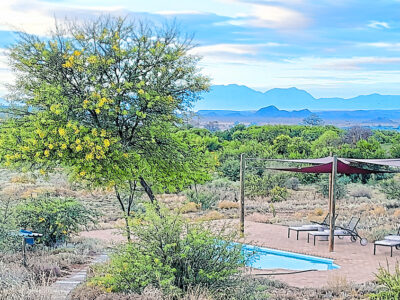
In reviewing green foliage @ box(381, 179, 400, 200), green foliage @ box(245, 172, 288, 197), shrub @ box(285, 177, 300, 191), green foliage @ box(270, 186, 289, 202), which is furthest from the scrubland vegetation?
shrub @ box(285, 177, 300, 191)

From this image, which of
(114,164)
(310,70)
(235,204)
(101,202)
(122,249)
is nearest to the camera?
(122,249)

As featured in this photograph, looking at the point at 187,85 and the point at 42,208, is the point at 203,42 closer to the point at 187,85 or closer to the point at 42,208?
the point at 187,85

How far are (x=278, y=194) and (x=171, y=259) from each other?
55.4 ft

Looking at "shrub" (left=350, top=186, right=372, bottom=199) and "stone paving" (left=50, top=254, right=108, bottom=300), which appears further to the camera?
"shrub" (left=350, top=186, right=372, bottom=199)

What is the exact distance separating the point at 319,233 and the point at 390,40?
1695 inches

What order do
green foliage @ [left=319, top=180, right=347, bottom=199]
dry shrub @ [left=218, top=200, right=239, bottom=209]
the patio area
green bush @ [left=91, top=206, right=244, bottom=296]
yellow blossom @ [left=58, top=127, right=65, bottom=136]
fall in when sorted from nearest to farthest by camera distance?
green bush @ [left=91, top=206, right=244, bottom=296], yellow blossom @ [left=58, top=127, right=65, bottom=136], the patio area, dry shrub @ [left=218, top=200, right=239, bottom=209], green foliage @ [left=319, top=180, right=347, bottom=199]

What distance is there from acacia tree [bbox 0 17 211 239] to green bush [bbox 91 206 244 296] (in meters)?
2.78

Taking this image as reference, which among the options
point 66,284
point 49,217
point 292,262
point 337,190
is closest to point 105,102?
point 49,217

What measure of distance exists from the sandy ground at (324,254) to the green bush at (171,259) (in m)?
0.71

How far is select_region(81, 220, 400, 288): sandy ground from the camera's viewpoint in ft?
32.9

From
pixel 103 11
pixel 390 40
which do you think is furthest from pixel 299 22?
pixel 390 40

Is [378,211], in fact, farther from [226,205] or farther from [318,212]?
[226,205]

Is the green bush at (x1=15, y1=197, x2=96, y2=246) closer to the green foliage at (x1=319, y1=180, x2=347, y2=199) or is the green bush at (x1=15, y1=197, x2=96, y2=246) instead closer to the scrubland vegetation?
the scrubland vegetation

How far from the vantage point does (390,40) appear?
172 ft
